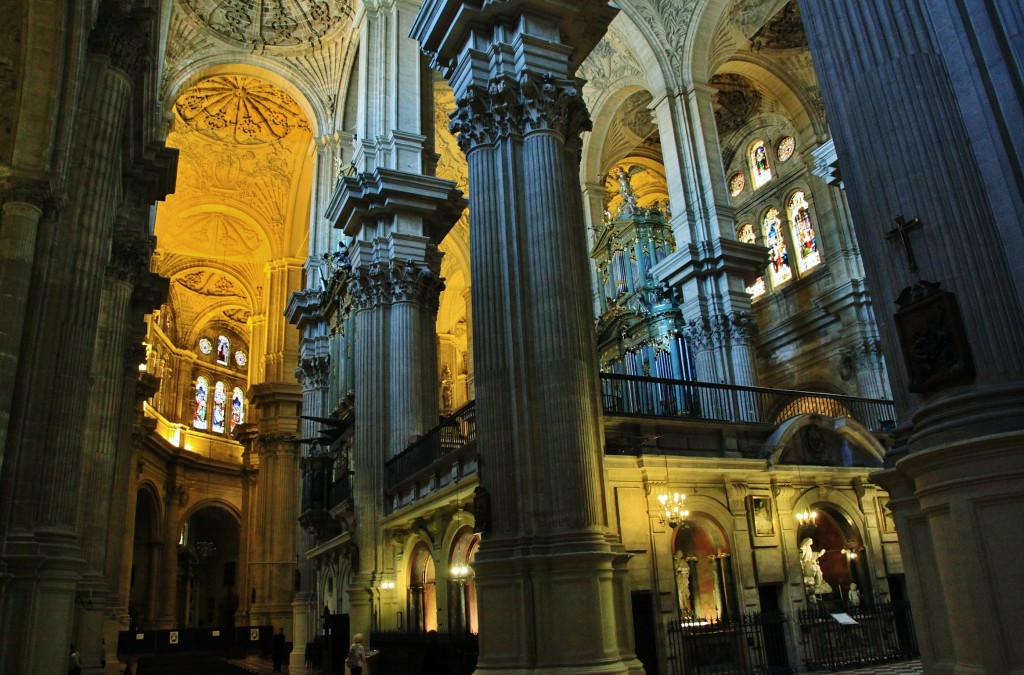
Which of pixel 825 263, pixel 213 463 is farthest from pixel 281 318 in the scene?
pixel 825 263

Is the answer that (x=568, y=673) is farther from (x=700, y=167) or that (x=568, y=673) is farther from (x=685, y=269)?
(x=700, y=167)

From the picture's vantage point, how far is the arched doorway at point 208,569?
39.7 m

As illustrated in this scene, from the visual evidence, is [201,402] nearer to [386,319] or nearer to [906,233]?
[386,319]

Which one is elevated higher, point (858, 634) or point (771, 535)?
point (771, 535)

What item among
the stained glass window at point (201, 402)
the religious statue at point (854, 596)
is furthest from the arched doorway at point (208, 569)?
the religious statue at point (854, 596)

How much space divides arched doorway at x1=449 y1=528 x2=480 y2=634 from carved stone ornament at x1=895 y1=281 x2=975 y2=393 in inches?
348

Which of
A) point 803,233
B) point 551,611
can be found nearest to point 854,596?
point 551,611

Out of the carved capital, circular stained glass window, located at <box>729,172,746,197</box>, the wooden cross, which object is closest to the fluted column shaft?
the wooden cross

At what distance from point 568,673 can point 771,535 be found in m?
5.98

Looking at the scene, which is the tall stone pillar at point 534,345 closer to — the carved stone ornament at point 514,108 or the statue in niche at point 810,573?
the carved stone ornament at point 514,108

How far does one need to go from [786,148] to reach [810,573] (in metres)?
17.5

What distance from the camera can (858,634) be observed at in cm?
1302

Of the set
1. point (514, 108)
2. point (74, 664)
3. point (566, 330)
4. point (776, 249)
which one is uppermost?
point (776, 249)

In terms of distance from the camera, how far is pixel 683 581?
1287cm
